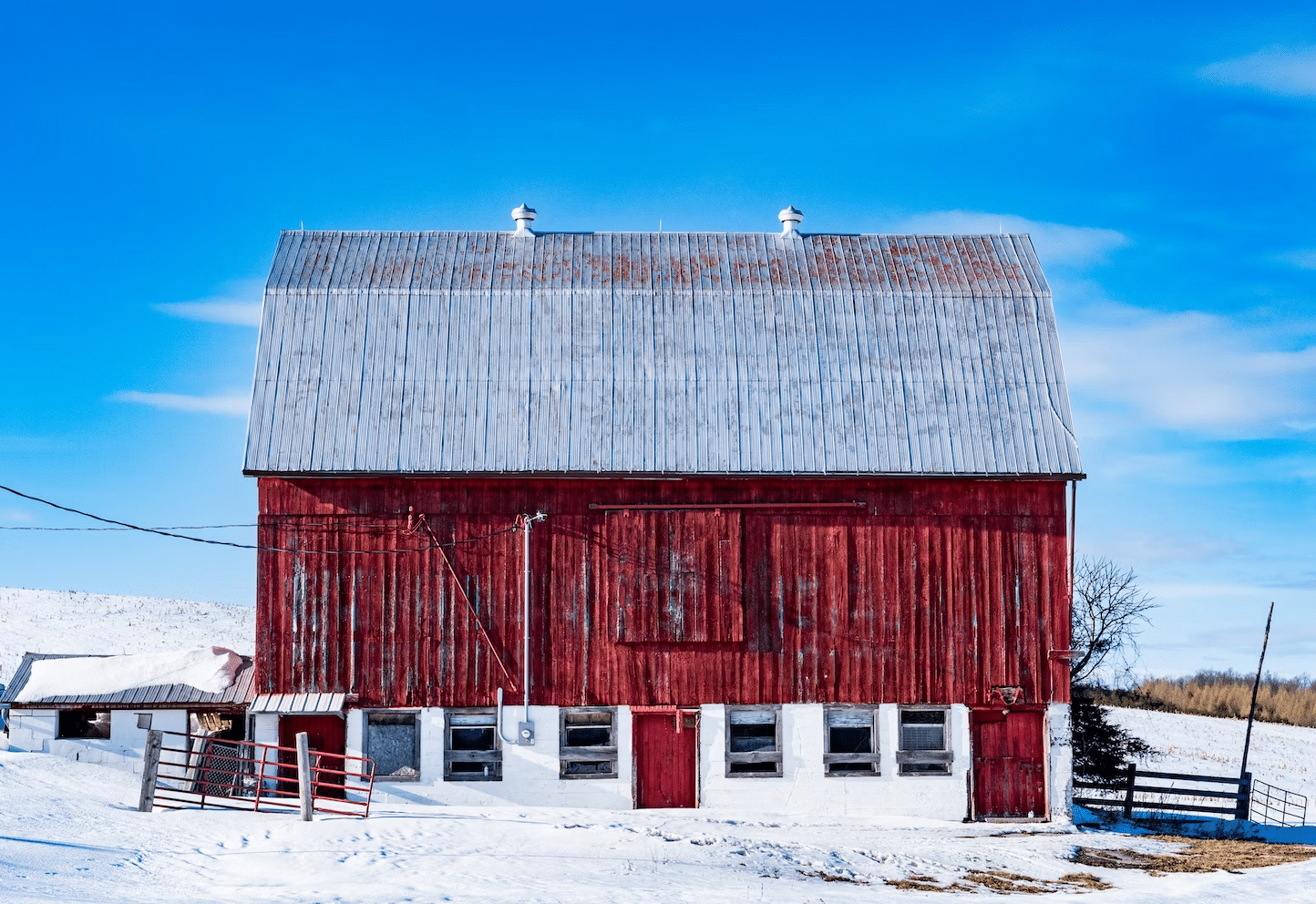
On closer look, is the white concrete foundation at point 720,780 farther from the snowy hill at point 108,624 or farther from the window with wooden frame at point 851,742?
the snowy hill at point 108,624

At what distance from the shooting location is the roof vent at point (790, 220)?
26000 millimetres

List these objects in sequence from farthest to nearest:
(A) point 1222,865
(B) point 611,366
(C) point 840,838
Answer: (B) point 611,366 < (C) point 840,838 < (A) point 1222,865

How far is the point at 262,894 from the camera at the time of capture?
13898 millimetres

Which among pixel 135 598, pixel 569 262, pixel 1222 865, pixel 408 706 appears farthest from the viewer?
pixel 135 598

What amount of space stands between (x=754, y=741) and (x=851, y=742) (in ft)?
5.54

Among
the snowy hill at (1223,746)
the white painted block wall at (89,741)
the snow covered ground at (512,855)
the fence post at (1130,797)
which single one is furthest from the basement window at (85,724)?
the snowy hill at (1223,746)

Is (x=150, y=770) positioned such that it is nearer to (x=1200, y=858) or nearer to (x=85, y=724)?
(x=85, y=724)

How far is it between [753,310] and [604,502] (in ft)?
16.0

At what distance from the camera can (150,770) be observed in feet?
62.5

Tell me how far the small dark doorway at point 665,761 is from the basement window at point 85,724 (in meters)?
9.61

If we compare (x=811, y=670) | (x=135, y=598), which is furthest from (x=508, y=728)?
(x=135, y=598)

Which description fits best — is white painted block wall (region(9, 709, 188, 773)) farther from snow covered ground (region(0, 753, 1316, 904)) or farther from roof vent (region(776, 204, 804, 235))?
roof vent (region(776, 204, 804, 235))

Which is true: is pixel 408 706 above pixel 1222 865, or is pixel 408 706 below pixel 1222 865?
above

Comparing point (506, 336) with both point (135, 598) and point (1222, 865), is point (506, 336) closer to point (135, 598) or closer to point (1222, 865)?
point (1222, 865)
